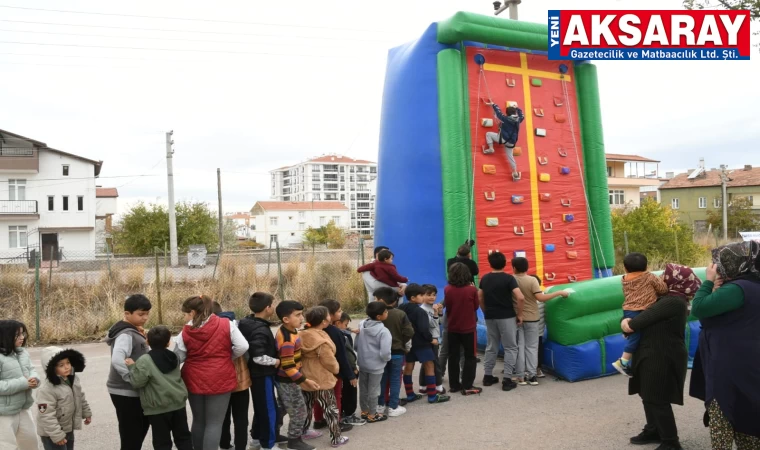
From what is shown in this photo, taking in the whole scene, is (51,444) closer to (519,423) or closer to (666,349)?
(519,423)

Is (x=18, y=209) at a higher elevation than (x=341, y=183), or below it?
below

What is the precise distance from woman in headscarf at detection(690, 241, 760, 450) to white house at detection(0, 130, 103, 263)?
123ft

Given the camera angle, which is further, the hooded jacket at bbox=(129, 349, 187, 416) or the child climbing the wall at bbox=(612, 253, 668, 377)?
the child climbing the wall at bbox=(612, 253, 668, 377)

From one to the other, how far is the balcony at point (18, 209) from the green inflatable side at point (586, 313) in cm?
3902

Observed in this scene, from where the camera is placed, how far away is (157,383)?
14.3 ft

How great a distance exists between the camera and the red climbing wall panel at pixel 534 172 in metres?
8.91

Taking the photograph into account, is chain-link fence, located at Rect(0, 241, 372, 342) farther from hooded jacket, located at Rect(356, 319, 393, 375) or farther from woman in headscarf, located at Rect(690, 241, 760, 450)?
woman in headscarf, located at Rect(690, 241, 760, 450)

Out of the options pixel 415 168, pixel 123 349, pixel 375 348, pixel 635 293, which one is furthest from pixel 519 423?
pixel 415 168

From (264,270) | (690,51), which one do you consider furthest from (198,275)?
(690,51)

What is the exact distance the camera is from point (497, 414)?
5.78 metres

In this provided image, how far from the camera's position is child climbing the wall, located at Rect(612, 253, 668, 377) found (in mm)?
4723

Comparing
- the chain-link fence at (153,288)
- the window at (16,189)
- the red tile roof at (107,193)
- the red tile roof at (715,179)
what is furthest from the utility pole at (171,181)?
the red tile roof at (715,179)

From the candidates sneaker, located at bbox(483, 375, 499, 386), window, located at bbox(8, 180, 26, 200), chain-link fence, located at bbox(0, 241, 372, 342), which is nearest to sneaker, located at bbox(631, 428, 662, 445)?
sneaker, located at bbox(483, 375, 499, 386)

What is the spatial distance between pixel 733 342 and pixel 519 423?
7.56ft
